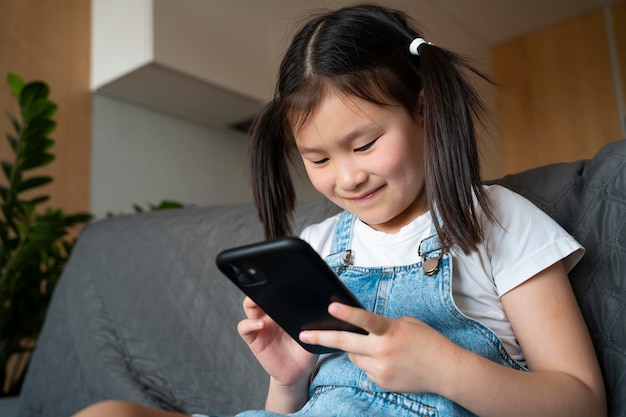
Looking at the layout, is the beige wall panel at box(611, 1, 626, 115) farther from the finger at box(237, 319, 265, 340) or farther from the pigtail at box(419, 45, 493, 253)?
the finger at box(237, 319, 265, 340)

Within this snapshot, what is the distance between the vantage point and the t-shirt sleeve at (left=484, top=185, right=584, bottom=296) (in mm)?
646

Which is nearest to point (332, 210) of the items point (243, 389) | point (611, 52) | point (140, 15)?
point (243, 389)

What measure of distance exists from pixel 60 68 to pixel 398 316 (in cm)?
186

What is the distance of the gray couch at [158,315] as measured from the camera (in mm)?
1054

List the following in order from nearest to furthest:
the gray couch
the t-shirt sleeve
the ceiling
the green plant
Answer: the t-shirt sleeve, the gray couch, the green plant, the ceiling

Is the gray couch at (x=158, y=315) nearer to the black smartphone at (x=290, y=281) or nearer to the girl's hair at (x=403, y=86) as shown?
the girl's hair at (x=403, y=86)

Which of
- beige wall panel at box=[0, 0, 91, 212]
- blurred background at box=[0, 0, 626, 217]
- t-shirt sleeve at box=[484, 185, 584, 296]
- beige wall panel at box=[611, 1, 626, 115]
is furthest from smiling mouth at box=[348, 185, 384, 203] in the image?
beige wall panel at box=[611, 1, 626, 115]

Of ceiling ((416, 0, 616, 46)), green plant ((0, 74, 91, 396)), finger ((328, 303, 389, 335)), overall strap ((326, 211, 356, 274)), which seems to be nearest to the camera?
finger ((328, 303, 389, 335))

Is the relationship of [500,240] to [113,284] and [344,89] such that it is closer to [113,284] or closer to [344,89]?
[344,89]

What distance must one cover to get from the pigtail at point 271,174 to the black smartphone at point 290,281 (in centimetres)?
29

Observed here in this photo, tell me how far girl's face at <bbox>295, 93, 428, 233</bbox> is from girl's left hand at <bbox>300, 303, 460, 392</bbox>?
19 centimetres

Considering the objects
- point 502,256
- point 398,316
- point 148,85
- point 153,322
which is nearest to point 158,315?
point 153,322

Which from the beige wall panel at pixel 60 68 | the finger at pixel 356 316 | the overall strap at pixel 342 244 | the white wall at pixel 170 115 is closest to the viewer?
the finger at pixel 356 316

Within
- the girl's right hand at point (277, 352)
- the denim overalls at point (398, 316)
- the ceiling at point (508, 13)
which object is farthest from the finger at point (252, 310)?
the ceiling at point (508, 13)
